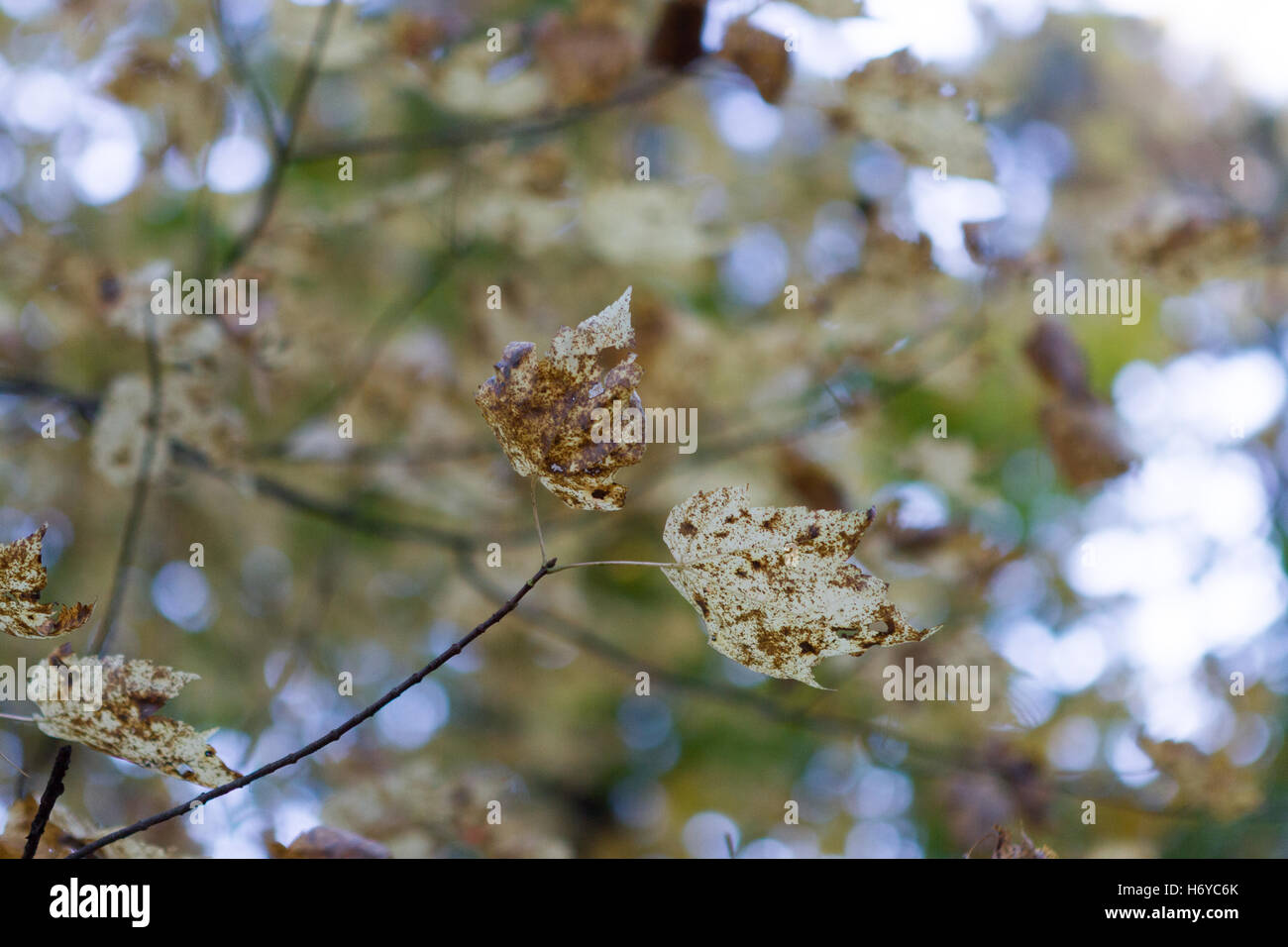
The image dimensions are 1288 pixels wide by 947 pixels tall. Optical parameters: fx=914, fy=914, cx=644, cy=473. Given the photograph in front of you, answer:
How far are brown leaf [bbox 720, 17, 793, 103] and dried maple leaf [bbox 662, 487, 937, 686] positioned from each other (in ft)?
3.06

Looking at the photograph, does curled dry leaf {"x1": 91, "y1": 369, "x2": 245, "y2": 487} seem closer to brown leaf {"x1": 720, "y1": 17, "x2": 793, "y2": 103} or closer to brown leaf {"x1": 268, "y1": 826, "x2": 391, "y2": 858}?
brown leaf {"x1": 268, "y1": 826, "x2": 391, "y2": 858}

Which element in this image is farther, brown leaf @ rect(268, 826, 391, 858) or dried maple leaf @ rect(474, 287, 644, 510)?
brown leaf @ rect(268, 826, 391, 858)

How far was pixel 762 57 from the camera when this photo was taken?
140 centimetres

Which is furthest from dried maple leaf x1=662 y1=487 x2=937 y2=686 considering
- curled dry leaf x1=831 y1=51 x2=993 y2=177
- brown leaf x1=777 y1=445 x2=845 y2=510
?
brown leaf x1=777 y1=445 x2=845 y2=510

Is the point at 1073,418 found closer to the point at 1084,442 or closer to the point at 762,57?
the point at 1084,442

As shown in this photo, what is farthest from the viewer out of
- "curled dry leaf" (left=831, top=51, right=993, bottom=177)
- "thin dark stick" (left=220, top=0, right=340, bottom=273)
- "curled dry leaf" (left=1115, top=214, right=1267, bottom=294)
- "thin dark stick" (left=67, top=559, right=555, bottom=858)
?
"curled dry leaf" (left=1115, top=214, right=1267, bottom=294)

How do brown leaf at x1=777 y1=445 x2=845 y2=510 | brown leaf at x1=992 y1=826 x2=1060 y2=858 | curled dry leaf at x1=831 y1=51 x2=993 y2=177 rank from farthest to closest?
brown leaf at x1=777 y1=445 x2=845 y2=510, curled dry leaf at x1=831 y1=51 x2=993 y2=177, brown leaf at x1=992 y1=826 x2=1060 y2=858

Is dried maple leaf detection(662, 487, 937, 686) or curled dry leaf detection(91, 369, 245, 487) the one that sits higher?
curled dry leaf detection(91, 369, 245, 487)

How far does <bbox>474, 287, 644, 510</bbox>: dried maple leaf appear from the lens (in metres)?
0.69

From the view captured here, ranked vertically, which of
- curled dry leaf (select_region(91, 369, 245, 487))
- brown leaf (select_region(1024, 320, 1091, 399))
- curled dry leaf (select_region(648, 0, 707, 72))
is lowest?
curled dry leaf (select_region(91, 369, 245, 487))

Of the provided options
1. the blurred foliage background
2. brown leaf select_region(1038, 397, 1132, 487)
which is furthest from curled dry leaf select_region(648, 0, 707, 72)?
brown leaf select_region(1038, 397, 1132, 487)

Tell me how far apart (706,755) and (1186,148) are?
11.7 ft

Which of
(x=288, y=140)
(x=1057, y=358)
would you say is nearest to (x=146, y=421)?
(x=288, y=140)
